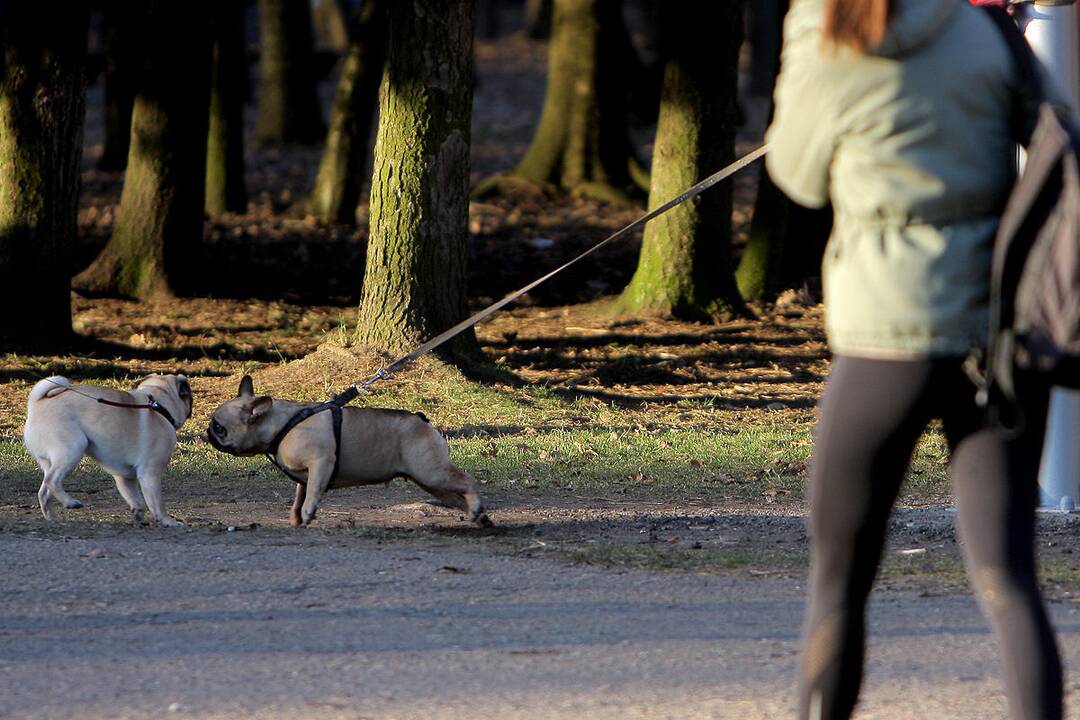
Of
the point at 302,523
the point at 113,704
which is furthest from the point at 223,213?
the point at 113,704

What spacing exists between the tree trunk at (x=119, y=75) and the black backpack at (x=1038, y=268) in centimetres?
1934

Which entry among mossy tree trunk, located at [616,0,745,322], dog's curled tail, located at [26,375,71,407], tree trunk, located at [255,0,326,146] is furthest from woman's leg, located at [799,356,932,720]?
tree trunk, located at [255,0,326,146]

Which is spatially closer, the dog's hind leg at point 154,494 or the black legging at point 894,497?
the black legging at point 894,497

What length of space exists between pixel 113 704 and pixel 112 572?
1.68 meters

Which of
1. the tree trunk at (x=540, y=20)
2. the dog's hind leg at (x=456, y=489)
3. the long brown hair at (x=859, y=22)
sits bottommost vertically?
the dog's hind leg at (x=456, y=489)

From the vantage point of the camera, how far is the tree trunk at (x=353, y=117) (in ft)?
67.3

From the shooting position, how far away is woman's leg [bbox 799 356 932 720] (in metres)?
3.05

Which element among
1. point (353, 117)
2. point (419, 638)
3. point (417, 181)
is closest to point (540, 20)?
point (353, 117)

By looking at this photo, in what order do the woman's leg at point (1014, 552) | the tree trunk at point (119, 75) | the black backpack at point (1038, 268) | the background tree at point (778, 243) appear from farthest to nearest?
1. the tree trunk at point (119, 75)
2. the background tree at point (778, 243)
3. the woman's leg at point (1014, 552)
4. the black backpack at point (1038, 268)

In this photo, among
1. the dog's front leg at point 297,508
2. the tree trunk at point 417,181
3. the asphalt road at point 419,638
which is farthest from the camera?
the tree trunk at point 417,181

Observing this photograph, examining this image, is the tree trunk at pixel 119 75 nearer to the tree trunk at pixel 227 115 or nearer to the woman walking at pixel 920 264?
the tree trunk at pixel 227 115

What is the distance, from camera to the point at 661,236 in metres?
Result: 15.4

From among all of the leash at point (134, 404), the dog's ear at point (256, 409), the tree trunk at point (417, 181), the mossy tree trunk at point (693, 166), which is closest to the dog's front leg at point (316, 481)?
the dog's ear at point (256, 409)

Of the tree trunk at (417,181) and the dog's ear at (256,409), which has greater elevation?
the tree trunk at (417,181)
